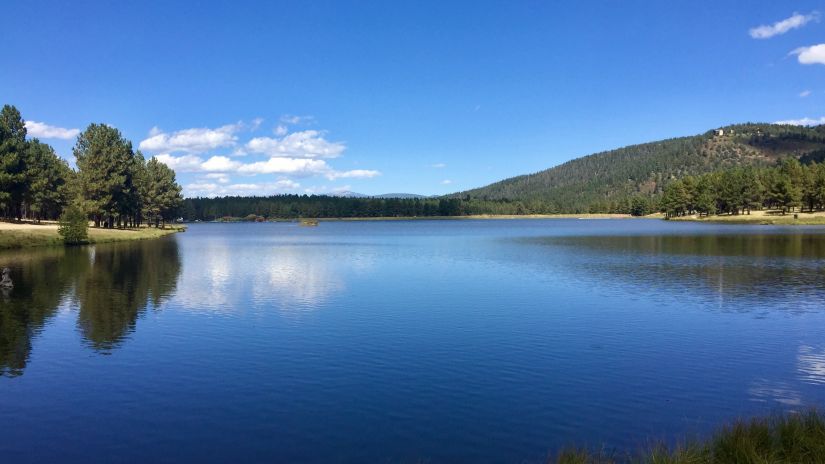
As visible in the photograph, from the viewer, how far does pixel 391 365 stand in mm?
23375

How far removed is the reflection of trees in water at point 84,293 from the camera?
2848 centimetres

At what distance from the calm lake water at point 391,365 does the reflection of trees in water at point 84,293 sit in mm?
258

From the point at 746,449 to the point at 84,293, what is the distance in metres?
43.4

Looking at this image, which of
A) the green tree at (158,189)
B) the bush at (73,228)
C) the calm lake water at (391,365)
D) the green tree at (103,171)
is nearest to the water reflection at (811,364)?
the calm lake water at (391,365)

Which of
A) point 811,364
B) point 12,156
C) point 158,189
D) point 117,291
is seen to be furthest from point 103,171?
point 811,364

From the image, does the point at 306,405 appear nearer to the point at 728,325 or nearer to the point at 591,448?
the point at 591,448

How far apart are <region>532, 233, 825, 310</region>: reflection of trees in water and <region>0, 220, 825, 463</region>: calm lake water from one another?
26.0 inches

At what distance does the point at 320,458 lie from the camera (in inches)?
576

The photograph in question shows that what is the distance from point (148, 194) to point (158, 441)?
151 m

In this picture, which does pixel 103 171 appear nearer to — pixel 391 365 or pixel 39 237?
pixel 39 237

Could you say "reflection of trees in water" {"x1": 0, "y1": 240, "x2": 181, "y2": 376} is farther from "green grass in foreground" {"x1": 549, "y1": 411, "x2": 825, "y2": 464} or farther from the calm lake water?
"green grass in foreground" {"x1": 549, "y1": 411, "x2": 825, "y2": 464}

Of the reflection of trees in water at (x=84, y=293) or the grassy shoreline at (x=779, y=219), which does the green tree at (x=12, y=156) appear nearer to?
the reflection of trees in water at (x=84, y=293)

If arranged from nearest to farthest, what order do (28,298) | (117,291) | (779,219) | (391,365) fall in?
(391,365) → (28,298) → (117,291) → (779,219)

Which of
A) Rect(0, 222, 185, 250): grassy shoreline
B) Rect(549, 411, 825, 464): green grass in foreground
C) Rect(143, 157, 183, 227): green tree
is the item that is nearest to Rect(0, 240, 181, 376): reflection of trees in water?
Rect(0, 222, 185, 250): grassy shoreline
